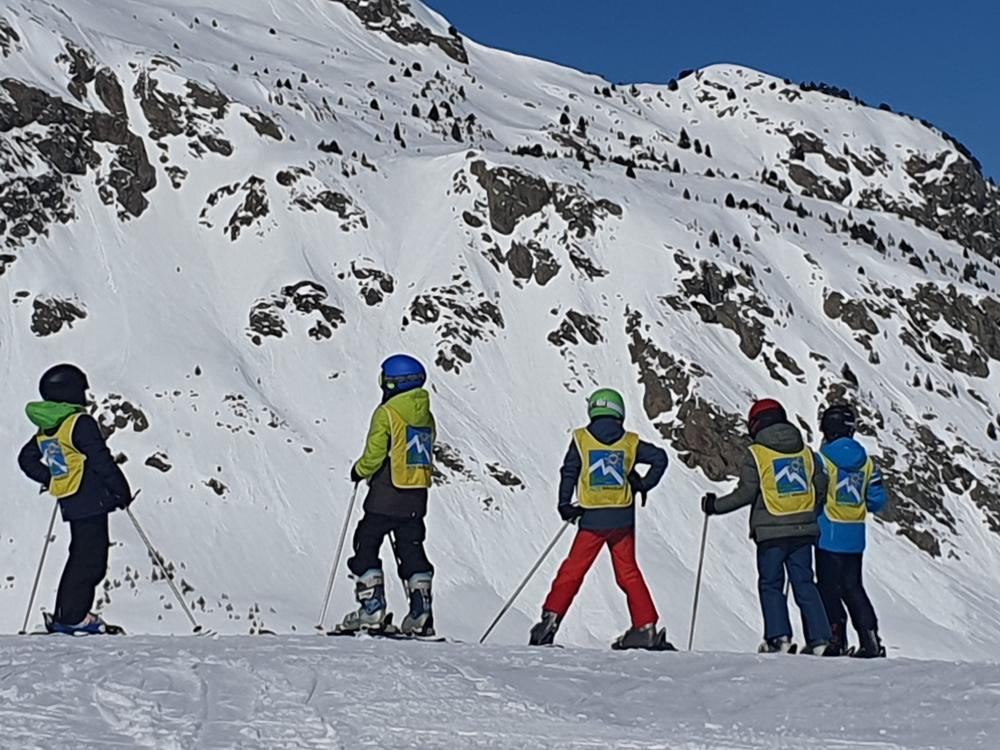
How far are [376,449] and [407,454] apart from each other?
0.78 ft

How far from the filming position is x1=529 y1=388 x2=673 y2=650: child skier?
382 inches

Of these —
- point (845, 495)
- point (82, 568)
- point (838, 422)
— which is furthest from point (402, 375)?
point (845, 495)

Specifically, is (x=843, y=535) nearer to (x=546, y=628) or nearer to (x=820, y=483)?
(x=820, y=483)

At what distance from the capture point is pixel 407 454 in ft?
31.3

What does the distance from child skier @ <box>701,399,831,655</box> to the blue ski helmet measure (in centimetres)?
247

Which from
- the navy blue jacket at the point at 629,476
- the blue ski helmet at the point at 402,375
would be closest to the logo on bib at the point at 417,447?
the blue ski helmet at the point at 402,375

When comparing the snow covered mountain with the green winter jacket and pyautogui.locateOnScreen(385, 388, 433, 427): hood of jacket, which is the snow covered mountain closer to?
the green winter jacket

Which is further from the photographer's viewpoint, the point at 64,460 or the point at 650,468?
the point at 650,468

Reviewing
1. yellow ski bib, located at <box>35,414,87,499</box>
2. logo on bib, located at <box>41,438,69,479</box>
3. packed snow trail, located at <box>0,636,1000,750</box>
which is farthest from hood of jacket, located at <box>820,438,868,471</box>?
logo on bib, located at <box>41,438,69,479</box>

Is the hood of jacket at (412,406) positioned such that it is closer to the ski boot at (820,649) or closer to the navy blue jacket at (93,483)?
the navy blue jacket at (93,483)

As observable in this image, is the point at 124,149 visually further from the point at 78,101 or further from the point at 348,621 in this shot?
the point at 348,621

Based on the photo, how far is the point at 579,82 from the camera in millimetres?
70812

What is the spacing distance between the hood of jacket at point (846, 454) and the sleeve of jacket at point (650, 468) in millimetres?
1278

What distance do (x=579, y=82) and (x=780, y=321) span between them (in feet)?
116
